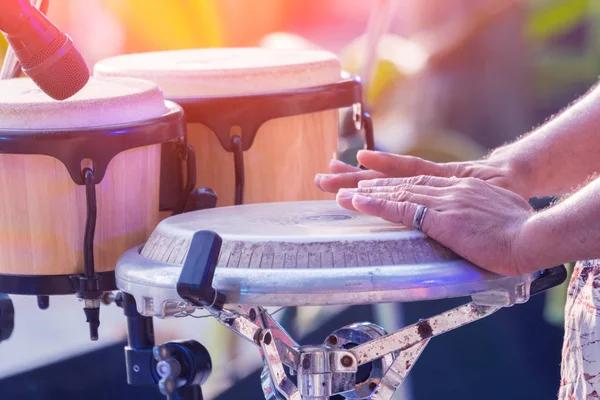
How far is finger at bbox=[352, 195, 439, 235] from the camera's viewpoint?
1067 mm

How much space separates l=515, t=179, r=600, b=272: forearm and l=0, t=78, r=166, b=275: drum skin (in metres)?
0.60

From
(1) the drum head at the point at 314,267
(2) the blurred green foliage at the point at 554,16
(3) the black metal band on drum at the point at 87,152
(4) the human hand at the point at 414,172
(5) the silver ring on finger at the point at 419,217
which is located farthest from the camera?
(2) the blurred green foliage at the point at 554,16

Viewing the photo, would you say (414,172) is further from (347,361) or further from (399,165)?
(347,361)

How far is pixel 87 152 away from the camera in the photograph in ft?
3.90

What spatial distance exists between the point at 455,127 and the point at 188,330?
929 millimetres

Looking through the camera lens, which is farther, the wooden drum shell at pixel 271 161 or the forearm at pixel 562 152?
the wooden drum shell at pixel 271 161

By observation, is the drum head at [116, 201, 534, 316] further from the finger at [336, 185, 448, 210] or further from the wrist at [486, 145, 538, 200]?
the wrist at [486, 145, 538, 200]

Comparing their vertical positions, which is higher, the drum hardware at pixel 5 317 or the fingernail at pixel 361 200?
the fingernail at pixel 361 200

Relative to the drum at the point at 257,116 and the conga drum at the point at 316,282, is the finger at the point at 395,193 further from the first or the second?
the drum at the point at 257,116

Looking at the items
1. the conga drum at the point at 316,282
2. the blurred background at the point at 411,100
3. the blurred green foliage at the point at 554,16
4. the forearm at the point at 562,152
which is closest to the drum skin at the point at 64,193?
the conga drum at the point at 316,282

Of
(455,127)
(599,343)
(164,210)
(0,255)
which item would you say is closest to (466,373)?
(455,127)

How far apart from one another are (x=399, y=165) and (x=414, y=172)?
1.0 inches

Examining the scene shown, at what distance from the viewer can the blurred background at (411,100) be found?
2281mm

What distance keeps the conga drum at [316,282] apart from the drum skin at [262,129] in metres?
0.32
